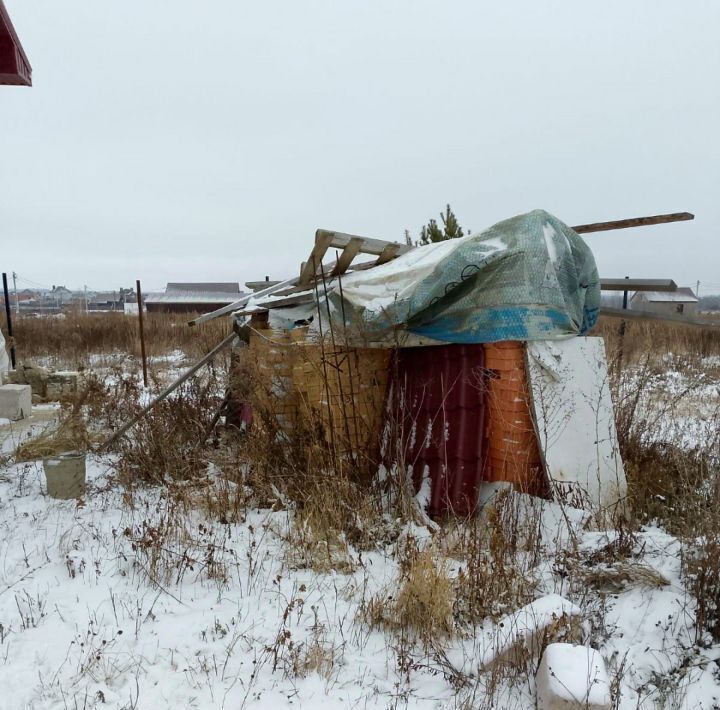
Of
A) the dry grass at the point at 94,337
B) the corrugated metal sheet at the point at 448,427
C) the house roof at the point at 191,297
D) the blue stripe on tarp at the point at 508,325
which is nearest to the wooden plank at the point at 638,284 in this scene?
the blue stripe on tarp at the point at 508,325

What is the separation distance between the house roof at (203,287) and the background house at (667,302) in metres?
32.7

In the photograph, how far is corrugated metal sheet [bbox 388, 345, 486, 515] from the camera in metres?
3.91

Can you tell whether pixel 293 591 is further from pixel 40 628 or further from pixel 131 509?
pixel 131 509

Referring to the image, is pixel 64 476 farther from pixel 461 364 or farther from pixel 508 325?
pixel 508 325

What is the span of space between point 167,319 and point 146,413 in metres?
15.3

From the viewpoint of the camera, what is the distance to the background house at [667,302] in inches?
311

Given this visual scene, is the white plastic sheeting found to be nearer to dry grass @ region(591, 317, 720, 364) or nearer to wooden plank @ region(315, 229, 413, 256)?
wooden plank @ region(315, 229, 413, 256)

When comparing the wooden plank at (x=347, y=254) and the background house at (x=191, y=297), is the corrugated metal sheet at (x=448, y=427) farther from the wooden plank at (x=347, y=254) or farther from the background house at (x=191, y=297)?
the background house at (x=191, y=297)

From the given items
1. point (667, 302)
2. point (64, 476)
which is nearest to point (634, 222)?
point (64, 476)

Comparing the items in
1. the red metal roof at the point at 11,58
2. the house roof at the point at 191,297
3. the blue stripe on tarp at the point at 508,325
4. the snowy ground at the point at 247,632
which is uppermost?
the house roof at the point at 191,297

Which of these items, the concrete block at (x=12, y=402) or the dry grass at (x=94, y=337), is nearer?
the concrete block at (x=12, y=402)

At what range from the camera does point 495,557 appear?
286 cm

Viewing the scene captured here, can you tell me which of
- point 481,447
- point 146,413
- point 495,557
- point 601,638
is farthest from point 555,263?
point 146,413

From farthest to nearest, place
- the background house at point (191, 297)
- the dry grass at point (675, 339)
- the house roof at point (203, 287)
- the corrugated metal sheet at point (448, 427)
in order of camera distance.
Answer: the house roof at point (203, 287)
the background house at point (191, 297)
the dry grass at point (675, 339)
the corrugated metal sheet at point (448, 427)
